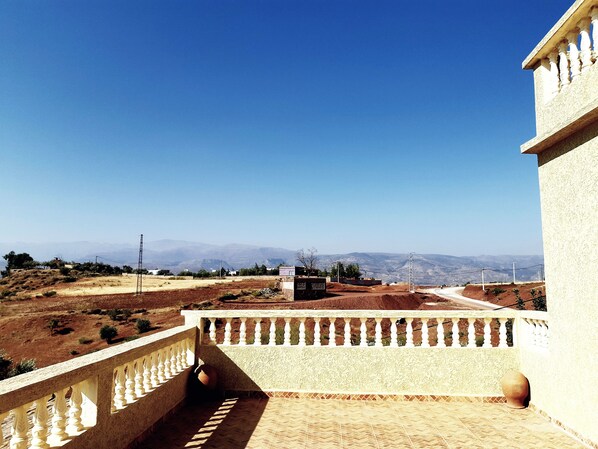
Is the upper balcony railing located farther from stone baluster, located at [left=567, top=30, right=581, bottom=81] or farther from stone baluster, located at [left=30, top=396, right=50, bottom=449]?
stone baluster, located at [left=30, top=396, right=50, bottom=449]

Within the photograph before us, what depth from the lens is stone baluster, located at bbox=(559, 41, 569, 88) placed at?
5.16 meters

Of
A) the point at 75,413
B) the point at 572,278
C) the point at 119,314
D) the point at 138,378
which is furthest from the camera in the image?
the point at 119,314

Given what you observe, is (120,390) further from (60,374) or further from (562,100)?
(562,100)

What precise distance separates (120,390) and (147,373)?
719mm

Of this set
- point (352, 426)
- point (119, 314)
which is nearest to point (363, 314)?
point (352, 426)

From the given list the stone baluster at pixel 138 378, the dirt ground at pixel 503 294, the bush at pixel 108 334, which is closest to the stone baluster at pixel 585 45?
the stone baluster at pixel 138 378

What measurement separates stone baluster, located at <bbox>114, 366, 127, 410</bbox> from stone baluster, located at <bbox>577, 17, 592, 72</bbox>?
20.6 ft

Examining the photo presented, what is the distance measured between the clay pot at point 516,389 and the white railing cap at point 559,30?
15.2 feet

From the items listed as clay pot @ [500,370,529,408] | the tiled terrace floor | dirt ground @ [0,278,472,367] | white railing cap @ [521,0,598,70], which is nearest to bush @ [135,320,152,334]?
dirt ground @ [0,278,472,367]

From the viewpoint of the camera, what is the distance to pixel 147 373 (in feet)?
18.2

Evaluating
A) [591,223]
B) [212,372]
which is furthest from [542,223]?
[212,372]

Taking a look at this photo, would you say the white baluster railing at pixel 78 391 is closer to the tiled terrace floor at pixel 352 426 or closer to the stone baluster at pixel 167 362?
the stone baluster at pixel 167 362

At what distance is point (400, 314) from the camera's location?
7125 millimetres

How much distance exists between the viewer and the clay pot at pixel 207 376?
22.5 feet
